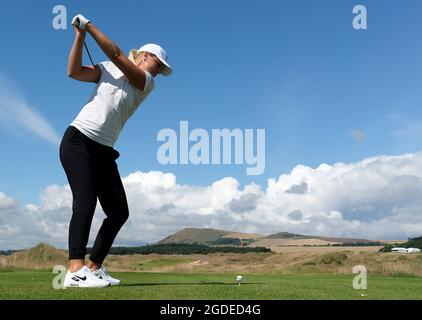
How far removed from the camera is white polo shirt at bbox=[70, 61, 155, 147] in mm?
5480

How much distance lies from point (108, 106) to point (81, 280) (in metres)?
1.90

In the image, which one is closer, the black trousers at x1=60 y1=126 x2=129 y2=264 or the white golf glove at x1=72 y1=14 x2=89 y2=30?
the white golf glove at x1=72 y1=14 x2=89 y2=30

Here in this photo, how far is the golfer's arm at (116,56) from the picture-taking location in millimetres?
5320

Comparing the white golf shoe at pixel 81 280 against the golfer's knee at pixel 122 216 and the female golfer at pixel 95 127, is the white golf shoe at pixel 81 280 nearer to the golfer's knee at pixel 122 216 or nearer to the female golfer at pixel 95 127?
the female golfer at pixel 95 127

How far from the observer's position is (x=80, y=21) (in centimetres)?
527

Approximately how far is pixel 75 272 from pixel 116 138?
61.3 inches

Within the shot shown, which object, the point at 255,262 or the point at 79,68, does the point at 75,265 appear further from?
the point at 255,262

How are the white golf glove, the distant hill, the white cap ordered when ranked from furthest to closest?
the distant hill < the white cap < the white golf glove

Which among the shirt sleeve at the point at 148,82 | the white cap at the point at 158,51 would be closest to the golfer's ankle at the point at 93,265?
the shirt sleeve at the point at 148,82

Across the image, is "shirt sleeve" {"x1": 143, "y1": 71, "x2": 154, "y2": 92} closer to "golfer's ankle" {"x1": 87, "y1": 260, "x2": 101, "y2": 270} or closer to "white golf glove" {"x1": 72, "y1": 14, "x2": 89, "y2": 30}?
"white golf glove" {"x1": 72, "y1": 14, "x2": 89, "y2": 30}

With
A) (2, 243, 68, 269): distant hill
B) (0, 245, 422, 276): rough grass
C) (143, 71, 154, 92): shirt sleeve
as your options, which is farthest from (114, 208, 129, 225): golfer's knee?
(2, 243, 68, 269): distant hill
